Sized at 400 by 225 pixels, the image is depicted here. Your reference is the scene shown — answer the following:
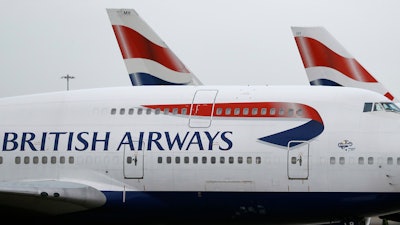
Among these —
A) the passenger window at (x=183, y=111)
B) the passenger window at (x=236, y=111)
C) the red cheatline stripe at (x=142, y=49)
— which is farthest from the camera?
the red cheatline stripe at (x=142, y=49)

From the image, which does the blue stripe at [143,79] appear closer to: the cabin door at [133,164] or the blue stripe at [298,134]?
the cabin door at [133,164]

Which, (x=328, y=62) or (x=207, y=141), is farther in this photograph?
(x=328, y=62)

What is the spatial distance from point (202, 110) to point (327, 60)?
20370 mm

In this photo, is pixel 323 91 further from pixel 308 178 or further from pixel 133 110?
pixel 133 110

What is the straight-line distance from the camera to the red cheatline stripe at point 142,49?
1655 inches

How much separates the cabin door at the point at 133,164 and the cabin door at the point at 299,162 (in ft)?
12.7

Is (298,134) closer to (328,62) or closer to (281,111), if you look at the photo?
(281,111)

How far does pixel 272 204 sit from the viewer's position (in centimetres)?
2378

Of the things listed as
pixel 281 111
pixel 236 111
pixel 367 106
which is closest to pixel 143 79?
pixel 236 111

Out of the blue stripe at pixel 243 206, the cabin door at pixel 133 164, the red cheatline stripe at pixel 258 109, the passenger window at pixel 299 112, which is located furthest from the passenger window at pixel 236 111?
the cabin door at pixel 133 164

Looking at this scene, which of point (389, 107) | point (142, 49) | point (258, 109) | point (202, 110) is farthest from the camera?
point (142, 49)

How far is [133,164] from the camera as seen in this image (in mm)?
24438

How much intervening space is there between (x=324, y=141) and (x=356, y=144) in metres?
0.81

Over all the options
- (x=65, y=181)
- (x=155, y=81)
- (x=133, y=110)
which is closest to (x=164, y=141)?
(x=133, y=110)
